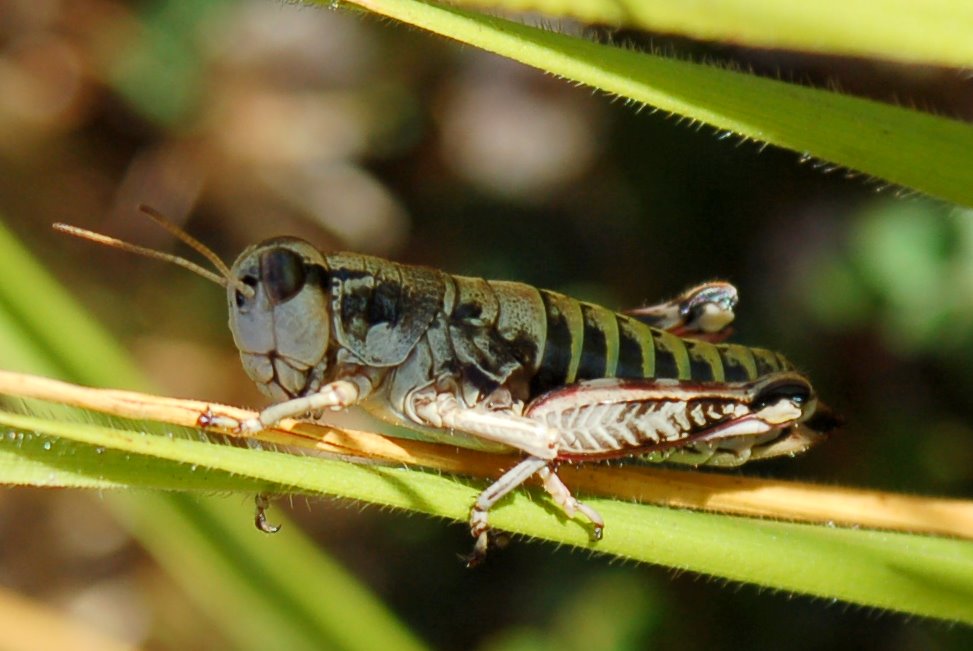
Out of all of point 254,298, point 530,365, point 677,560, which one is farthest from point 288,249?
point 677,560

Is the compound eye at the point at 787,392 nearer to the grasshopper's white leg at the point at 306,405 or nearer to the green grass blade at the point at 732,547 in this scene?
the green grass blade at the point at 732,547

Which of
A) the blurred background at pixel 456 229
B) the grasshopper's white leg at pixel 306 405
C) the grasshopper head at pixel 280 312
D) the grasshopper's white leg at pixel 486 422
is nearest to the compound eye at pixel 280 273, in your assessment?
the grasshopper head at pixel 280 312

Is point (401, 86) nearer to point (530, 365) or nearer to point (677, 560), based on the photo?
point (530, 365)

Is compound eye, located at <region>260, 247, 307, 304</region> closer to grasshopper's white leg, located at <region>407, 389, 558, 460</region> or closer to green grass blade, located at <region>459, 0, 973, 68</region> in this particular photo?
grasshopper's white leg, located at <region>407, 389, 558, 460</region>

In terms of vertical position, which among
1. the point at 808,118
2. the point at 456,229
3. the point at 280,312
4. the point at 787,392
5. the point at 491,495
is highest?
the point at 808,118

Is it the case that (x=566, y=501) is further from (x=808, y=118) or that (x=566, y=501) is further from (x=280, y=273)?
(x=280, y=273)

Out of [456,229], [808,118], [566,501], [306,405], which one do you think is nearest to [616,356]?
[566,501]
